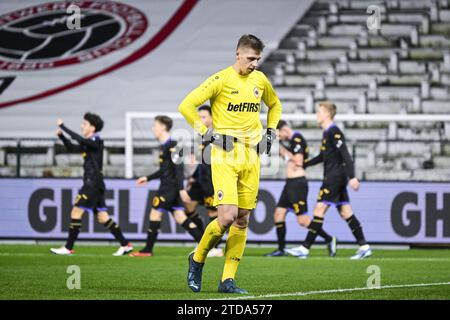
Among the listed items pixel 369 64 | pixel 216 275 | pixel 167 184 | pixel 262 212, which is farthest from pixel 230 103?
pixel 369 64

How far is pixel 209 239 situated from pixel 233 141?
0.90 m

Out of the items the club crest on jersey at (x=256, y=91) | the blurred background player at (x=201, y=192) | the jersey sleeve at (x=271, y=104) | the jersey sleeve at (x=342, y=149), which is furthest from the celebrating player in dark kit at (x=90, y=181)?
the club crest on jersey at (x=256, y=91)

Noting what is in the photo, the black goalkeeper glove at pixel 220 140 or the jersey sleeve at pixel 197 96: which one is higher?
the jersey sleeve at pixel 197 96

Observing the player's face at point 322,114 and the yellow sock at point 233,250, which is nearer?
the yellow sock at point 233,250

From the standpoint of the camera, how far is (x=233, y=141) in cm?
984

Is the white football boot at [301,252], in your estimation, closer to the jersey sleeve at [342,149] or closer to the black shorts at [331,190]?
the black shorts at [331,190]

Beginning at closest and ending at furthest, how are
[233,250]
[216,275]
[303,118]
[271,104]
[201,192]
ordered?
[233,250] < [271,104] < [216,275] < [201,192] < [303,118]

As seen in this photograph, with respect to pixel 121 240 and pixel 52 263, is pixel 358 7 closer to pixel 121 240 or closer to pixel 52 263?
pixel 121 240

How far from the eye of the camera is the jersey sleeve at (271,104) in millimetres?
10250

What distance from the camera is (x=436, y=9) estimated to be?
25000 mm

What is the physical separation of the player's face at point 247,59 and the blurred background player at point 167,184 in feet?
18.6

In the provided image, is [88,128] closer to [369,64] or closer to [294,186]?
[294,186]

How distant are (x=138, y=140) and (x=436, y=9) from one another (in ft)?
27.0

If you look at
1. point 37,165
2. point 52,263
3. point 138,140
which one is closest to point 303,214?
point 52,263
